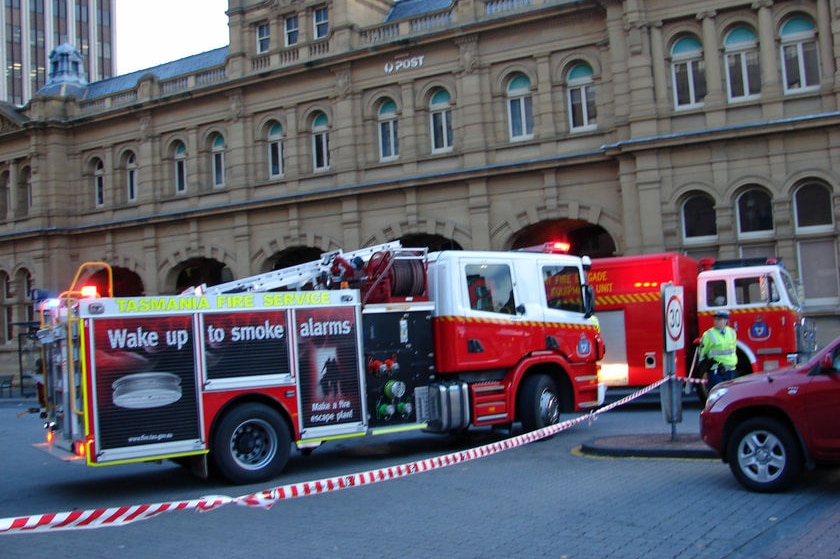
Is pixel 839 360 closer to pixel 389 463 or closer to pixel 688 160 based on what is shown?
pixel 389 463

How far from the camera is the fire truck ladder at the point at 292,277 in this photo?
12.5m

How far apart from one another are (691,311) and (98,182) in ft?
88.2

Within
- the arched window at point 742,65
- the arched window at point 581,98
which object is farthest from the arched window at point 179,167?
the arched window at point 742,65

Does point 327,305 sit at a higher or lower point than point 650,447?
higher

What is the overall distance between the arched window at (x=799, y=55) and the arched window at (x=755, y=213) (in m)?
2.86

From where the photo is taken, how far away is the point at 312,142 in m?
30.8

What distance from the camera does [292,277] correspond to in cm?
1284

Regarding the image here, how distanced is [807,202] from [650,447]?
14280mm

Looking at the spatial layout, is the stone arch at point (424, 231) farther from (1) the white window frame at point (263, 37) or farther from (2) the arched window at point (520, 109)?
(1) the white window frame at point (263, 37)

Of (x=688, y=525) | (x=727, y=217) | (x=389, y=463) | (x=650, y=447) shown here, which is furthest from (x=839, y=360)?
(x=727, y=217)

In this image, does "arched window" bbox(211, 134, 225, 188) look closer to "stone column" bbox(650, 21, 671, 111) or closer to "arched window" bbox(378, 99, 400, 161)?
"arched window" bbox(378, 99, 400, 161)

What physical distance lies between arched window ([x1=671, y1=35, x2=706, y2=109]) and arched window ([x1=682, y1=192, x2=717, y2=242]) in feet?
8.53

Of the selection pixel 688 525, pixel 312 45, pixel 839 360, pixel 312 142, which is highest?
pixel 312 45

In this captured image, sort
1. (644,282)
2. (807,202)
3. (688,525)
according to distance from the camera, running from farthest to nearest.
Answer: (807,202) → (644,282) → (688,525)
